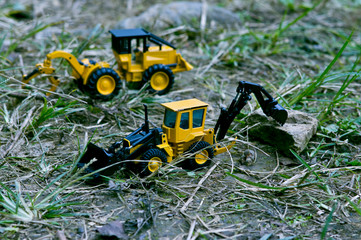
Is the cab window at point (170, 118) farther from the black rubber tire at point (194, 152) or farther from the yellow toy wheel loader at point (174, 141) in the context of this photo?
the black rubber tire at point (194, 152)

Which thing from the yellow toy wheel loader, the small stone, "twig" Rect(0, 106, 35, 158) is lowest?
the small stone

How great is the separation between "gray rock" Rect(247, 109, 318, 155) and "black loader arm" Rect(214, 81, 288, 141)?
187 mm

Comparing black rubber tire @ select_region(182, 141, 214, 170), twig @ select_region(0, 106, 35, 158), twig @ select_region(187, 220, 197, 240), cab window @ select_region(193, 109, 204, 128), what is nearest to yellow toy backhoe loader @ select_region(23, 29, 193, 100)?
twig @ select_region(0, 106, 35, 158)

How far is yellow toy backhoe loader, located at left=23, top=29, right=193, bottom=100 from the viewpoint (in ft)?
16.0

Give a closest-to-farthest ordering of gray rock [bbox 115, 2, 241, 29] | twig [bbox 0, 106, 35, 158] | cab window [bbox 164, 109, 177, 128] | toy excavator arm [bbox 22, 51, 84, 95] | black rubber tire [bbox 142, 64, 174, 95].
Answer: cab window [bbox 164, 109, 177, 128] → twig [bbox 0, 106, 35, 158] → toy excavator arm [bbox 22, 51, 84, 95] → black rubber tire [bbox 142, 64, 174, 95] → gray rock [bbox 115, 2, 241, 29]

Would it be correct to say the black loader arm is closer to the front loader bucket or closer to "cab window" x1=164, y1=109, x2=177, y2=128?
"cab window" x1=164, y1=109, x2=177, y2=128

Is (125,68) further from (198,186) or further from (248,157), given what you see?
(198,186)

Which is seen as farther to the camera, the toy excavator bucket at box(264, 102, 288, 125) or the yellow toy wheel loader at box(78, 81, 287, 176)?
the toy excavator bucket at box(264, 102, 288, 125)

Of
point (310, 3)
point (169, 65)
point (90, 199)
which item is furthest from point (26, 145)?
point (310, 3)

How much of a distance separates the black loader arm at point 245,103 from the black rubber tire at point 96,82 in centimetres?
168

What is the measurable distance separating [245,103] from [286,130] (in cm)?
58

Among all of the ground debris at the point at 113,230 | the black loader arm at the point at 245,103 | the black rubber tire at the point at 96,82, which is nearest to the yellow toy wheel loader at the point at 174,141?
the black loader arm at the point at 245,103

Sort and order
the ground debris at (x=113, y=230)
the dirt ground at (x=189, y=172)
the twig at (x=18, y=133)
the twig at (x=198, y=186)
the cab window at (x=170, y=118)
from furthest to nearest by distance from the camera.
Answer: the twig at (x=18, y=133) < the cab window at (x=170, y=118) < the twig at (x=198, y=186) < the dirt ground at (x=189, y=172) < the ground debris at (x=113, y=230)

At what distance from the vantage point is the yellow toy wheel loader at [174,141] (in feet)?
11.3
